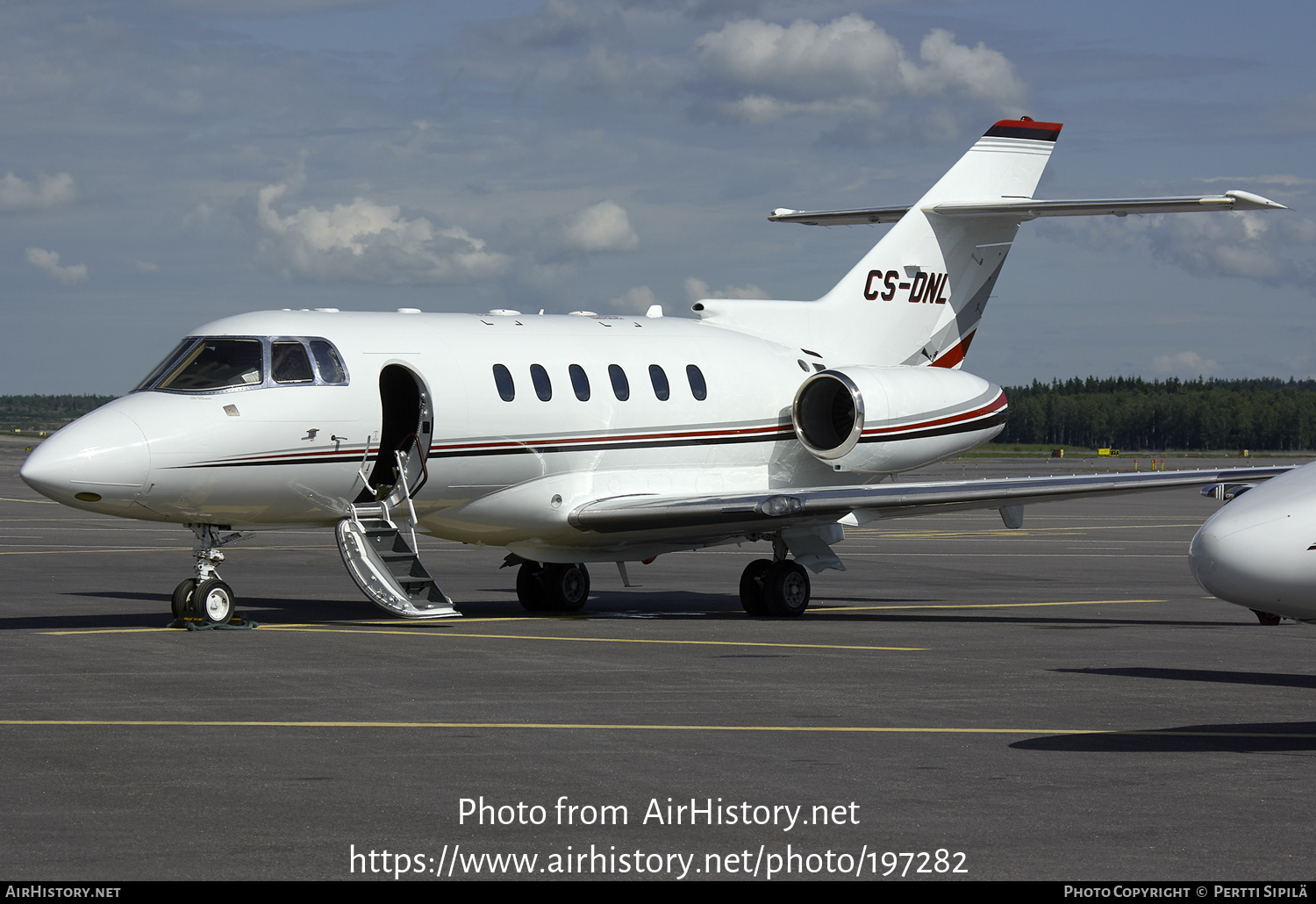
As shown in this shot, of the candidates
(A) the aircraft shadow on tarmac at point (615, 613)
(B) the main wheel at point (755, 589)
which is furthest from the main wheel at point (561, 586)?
(B) the main wheel at point (755, 589)

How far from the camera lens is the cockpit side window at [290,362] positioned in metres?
18.2

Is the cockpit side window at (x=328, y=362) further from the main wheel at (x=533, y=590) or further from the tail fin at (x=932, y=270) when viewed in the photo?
the tail fin at (x=932, y=270)

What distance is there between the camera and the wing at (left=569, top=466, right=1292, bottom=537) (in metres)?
19.4

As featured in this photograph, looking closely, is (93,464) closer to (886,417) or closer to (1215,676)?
(886,417)

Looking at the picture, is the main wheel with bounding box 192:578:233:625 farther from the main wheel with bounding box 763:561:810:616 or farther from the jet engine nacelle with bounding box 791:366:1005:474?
the jet engine nacelle with bounding box 791:366:1005:474

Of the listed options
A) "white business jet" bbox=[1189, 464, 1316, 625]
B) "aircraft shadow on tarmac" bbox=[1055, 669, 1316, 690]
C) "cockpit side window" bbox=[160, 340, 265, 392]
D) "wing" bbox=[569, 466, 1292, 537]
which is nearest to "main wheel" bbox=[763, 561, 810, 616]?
"wing" bbox=[569, 466, 1292, 537]

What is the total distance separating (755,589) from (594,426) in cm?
299

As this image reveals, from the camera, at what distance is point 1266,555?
33.7 ft

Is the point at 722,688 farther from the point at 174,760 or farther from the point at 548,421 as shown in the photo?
the point at 548,421

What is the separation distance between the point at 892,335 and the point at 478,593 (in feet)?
23.7

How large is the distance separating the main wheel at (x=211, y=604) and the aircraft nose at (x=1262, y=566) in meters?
11.2

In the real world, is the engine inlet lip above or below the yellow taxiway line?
above

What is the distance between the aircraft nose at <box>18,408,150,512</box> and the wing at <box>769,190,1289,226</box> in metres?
12.2
